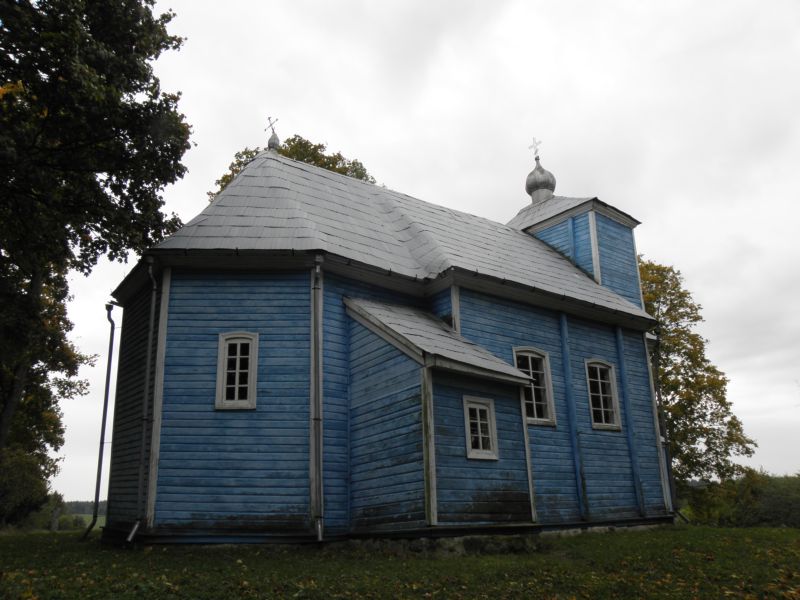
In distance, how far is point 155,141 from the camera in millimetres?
12445

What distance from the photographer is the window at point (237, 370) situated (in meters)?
12.4

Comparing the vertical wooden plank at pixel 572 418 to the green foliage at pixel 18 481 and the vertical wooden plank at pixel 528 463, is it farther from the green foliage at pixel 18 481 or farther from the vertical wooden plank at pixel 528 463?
the green foliage at pixel 18 481

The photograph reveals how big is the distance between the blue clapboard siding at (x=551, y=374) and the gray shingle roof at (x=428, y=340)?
117 centimetres

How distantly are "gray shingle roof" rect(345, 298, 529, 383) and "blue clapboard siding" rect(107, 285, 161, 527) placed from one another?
4309mm

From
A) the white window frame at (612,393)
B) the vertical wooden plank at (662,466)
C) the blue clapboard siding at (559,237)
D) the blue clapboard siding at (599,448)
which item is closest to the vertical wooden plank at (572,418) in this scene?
the blue clapboard siding at (599,448)

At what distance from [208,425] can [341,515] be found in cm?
295

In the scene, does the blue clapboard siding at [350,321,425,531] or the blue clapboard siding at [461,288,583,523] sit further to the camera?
the blue clapboard siding at [461,288,583,523]

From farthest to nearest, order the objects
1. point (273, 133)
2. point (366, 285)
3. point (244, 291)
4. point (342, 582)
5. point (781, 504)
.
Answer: point (781, 504) < point (273, 133) < point (366, 285) < point (244, 291) < point (342, 582)

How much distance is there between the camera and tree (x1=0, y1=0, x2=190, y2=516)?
10555mm

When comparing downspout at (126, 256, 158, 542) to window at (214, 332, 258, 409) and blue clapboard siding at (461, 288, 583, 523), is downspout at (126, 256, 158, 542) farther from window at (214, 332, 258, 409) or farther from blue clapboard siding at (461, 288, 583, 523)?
blue clapboard siding at (461, 288, 583, 523)

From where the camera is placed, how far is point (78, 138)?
11844 mm

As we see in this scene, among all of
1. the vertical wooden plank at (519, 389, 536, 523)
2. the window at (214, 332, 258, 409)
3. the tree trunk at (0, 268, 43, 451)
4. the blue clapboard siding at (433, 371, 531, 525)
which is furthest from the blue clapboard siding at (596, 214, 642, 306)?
the tree trunk at (0, 268, 43, 451)

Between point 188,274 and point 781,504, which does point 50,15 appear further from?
point 781,504

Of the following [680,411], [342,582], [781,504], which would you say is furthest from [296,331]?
[781,504]
